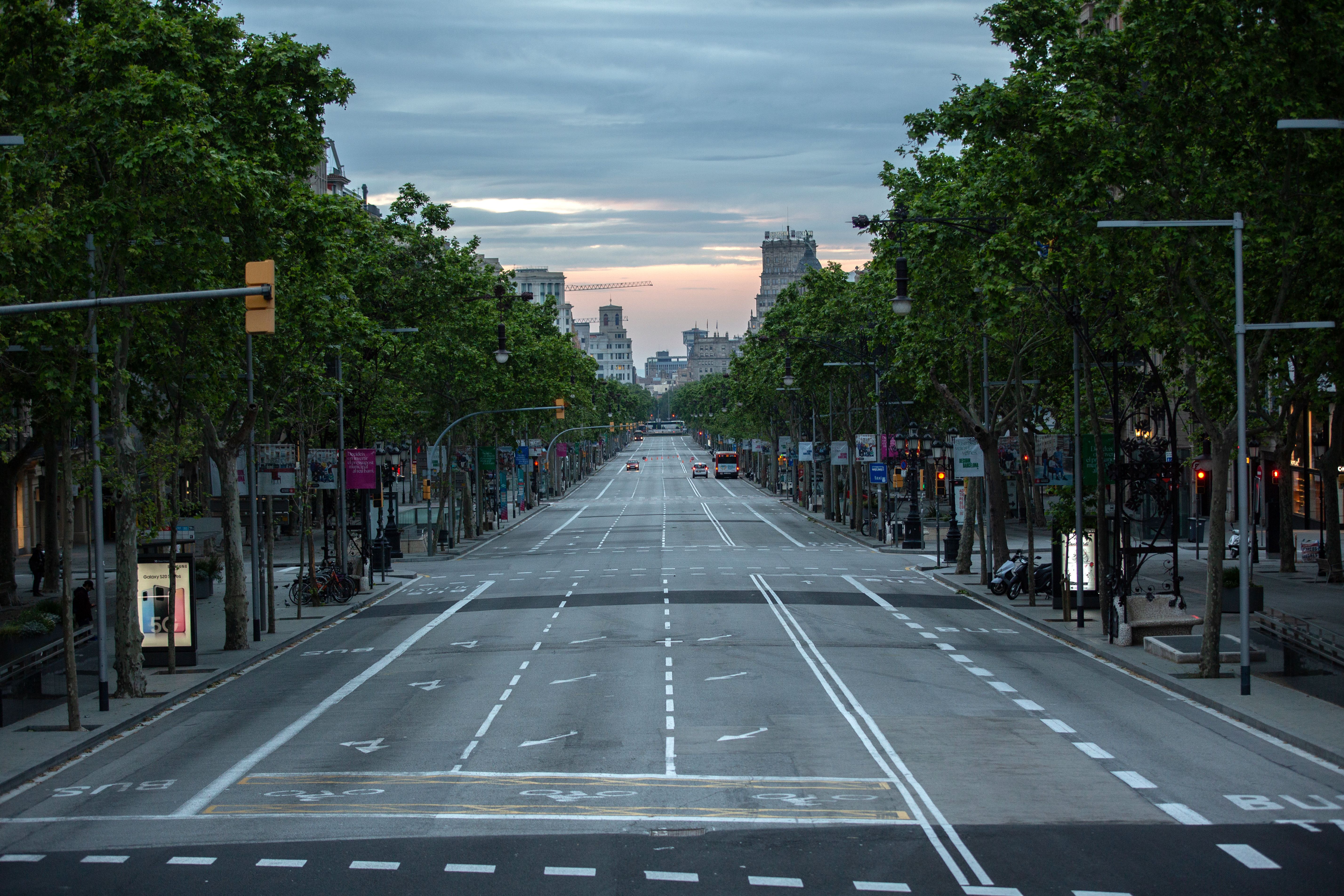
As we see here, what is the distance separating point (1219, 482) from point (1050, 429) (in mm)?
53999

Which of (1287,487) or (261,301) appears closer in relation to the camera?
(261,301)

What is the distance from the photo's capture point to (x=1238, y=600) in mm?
35344

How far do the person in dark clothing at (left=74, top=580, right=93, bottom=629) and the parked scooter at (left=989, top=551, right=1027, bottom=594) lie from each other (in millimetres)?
24950

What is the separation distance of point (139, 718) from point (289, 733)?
3592 millimetres

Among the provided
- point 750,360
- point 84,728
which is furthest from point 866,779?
point 750,360

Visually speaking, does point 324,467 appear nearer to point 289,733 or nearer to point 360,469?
point 360,469

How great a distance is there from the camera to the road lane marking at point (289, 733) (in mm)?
16641

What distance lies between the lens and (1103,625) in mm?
31688

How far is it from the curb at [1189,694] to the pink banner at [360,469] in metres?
20.5

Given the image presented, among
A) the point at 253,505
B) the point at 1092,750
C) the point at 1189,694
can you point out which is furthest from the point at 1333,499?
the point at 253,505

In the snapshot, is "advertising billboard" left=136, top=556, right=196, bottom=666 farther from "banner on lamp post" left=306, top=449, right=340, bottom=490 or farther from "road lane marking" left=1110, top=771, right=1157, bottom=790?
"road lane marking" left=1110, top=771, right=1157, bottom=790

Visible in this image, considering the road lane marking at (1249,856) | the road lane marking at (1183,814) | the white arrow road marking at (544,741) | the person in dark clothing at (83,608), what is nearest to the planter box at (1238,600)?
the road lane marking at (1183,814)

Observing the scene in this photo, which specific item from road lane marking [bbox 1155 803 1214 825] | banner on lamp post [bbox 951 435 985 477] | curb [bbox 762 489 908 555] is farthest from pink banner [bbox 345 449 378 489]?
road lane marking [bbox 1155 803 1214 825]

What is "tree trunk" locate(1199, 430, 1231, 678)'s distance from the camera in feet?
79.2
